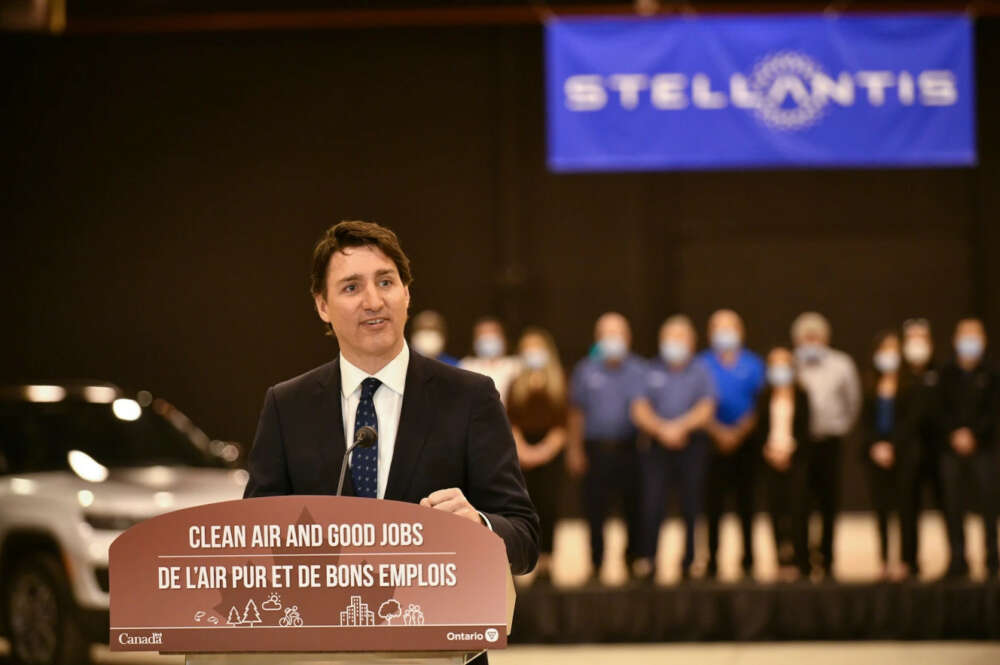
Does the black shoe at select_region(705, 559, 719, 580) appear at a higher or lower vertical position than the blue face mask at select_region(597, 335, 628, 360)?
lower

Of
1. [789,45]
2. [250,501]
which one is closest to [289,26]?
[789,45]

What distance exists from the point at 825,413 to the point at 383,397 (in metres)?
6.31

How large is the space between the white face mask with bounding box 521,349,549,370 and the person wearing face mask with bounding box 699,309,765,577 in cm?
105

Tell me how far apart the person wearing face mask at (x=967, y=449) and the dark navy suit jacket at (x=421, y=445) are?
6094mm

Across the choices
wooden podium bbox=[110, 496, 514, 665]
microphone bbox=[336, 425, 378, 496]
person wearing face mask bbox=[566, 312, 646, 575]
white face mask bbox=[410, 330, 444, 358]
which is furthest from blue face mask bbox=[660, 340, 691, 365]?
wooden podium bbox=[110, 496, 514, 665]

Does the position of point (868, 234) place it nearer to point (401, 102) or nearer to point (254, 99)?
point (401, 102)

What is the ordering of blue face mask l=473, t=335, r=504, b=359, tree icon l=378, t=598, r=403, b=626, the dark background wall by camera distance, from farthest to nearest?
the dark background wall
blue face mask l=473, t=335, r=504, b=359
tree icon l=378, t=598, r=403, b=626

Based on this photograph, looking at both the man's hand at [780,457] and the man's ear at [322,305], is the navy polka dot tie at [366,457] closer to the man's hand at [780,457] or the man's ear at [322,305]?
the man's ear at [322,305]

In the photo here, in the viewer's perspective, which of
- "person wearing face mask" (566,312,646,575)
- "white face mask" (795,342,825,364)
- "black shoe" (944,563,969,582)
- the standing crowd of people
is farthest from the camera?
"white face mask" (795,342,825,364)

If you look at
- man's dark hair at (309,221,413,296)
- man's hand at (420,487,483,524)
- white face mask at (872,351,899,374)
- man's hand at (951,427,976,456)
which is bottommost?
man's hand at (420,487,483,524)

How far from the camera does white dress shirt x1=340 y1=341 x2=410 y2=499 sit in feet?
7.98

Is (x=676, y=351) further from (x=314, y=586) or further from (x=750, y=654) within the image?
(x=314, y=586)

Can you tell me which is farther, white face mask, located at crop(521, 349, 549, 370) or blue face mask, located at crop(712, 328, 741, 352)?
blue face mask, located at crop(712, 328, 741, 352)

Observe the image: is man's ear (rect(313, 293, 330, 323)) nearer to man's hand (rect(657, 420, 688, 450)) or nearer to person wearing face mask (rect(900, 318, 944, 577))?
man's hand (rect(657, 420, 688, 450))
